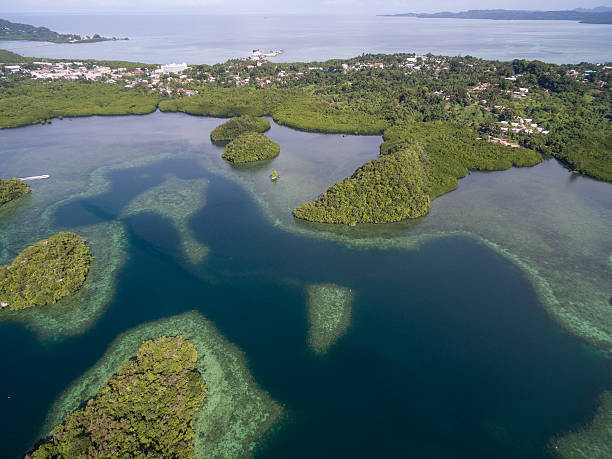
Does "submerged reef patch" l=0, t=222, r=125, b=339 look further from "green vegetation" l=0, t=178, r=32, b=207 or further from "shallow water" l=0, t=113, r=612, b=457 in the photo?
"green vegetation" l=0, t=178, r=32, b=207

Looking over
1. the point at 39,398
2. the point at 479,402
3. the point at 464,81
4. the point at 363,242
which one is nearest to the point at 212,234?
the point at 363,242

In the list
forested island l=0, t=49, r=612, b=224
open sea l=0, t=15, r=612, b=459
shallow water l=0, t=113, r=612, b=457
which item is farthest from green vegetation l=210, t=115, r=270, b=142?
Result: shallow water l=0, t=113, r=612, b=457

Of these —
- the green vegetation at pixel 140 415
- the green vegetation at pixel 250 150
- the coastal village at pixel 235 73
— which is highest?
the coastal village at pixel 235 73

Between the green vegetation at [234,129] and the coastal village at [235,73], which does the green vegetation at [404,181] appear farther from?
the coastal village at [235,73]

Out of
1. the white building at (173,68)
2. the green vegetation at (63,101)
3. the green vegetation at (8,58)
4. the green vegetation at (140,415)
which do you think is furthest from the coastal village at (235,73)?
the green vegetation at (140,415)

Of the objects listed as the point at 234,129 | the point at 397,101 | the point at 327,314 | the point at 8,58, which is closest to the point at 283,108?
the point at 234,129

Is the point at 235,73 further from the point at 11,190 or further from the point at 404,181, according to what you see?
the point at 404,181

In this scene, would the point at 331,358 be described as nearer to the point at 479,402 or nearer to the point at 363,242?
the point at 479,402
